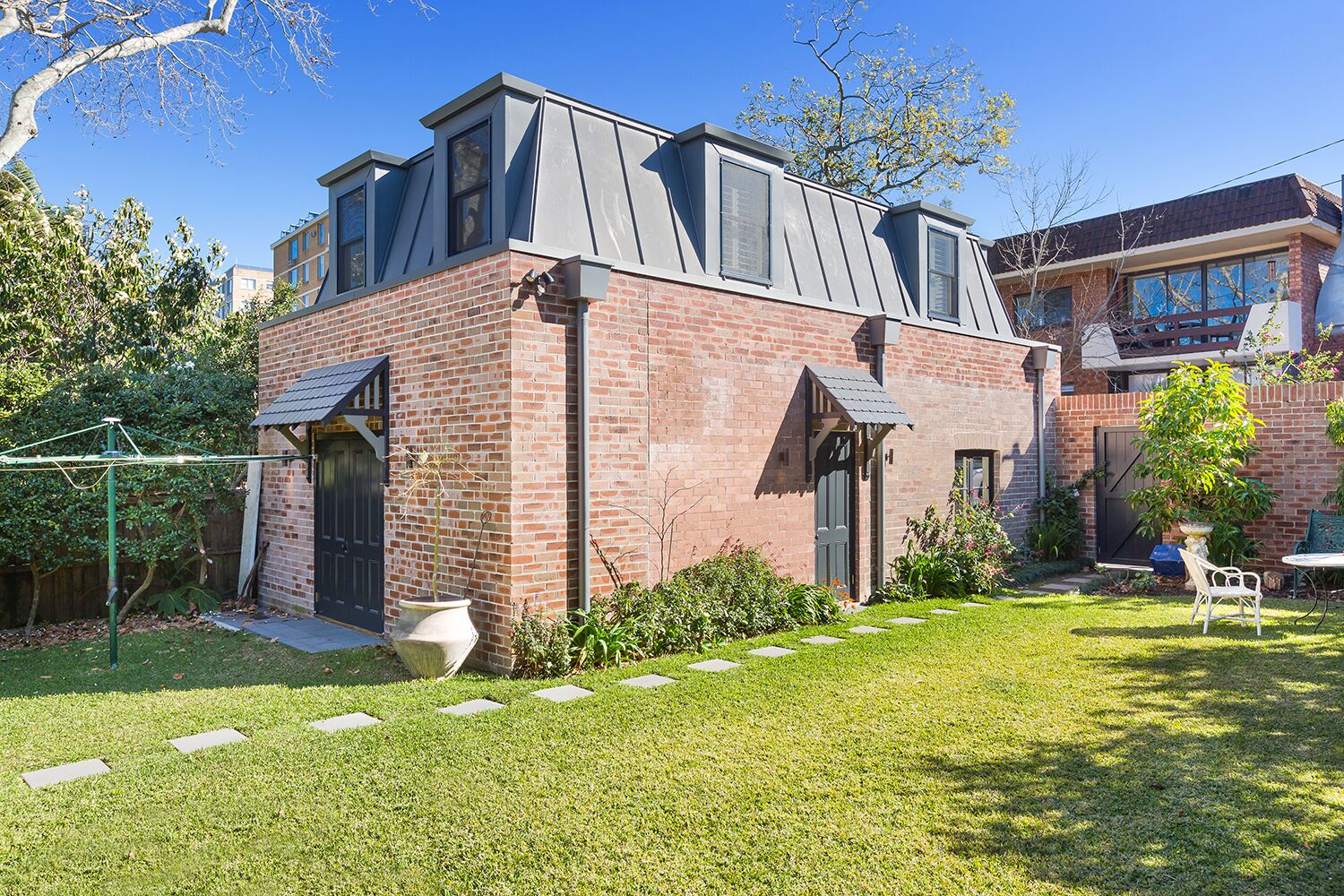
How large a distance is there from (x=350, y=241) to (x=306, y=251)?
49815 millimetres

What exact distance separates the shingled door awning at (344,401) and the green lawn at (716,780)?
2334 mm

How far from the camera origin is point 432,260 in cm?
791

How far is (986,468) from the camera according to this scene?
482 inches

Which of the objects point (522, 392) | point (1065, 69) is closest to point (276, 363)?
point (522, 392)

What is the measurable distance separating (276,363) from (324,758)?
7.01 meters

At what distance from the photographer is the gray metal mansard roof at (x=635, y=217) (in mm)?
7297

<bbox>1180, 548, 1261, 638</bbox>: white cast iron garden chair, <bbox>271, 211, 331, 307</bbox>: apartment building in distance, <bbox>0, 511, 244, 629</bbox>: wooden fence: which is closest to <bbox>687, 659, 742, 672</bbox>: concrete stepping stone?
<bbox>1180, 548, 1261, 638</bbox>: white cast iron garden chair

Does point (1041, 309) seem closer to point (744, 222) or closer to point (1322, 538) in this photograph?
point (1322, 538)

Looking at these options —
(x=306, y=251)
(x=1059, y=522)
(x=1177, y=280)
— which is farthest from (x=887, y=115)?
(x=306, y=251)

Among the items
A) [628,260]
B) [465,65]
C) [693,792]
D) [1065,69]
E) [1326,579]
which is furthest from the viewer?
[1065,69]

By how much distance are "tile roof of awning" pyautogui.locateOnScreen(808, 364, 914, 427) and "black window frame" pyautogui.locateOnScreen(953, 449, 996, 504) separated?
7.20 ft

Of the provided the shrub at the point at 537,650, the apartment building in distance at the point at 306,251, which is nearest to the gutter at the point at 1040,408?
the shrub at the point at 537,650

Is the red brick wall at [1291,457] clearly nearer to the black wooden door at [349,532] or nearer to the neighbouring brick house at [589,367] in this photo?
the neighbouring brick house at [589,367]

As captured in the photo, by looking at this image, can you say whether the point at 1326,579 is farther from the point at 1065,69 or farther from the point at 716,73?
the point at 716,73
